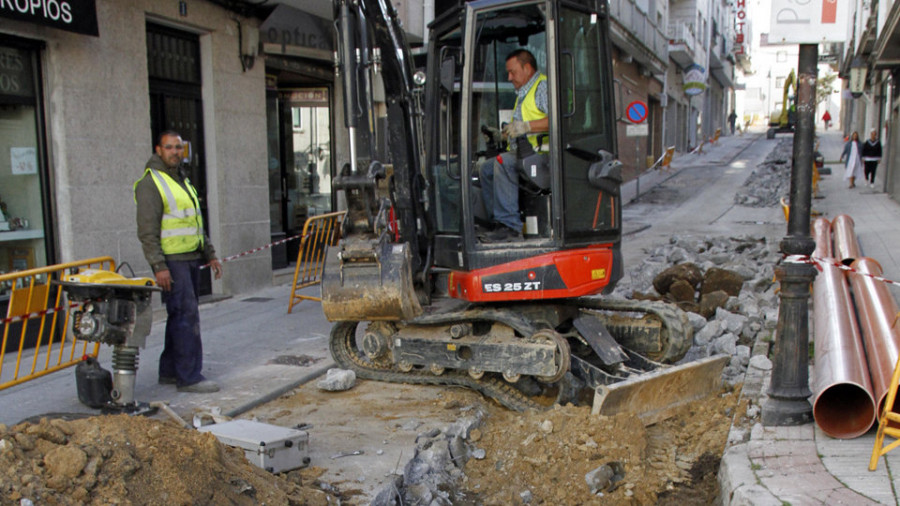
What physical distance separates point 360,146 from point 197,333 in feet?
6.64

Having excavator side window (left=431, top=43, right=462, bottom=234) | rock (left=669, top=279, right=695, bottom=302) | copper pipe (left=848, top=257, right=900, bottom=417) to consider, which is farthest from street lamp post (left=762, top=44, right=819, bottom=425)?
rock (left=669, top=279, right=695, bottom=302)

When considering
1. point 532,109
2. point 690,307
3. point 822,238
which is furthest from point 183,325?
point 822,238

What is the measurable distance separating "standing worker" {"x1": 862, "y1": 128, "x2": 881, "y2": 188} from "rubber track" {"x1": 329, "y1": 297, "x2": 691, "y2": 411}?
18.3 m

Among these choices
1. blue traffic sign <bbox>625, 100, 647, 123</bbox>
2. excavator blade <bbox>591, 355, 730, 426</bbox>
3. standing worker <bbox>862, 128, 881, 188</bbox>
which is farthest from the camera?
standing worker <bbox>862, 128, 881, 188</bbox>

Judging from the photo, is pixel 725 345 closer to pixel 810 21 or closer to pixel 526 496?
pixel 810 21

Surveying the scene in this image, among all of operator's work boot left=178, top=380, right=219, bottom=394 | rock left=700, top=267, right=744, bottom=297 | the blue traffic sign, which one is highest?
the blue traffic sign

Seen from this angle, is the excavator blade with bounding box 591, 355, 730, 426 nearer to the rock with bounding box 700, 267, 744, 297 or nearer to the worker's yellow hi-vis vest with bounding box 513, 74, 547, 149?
the worker's yellow hi-vis vest with bounding box 513, 74, 547, 149

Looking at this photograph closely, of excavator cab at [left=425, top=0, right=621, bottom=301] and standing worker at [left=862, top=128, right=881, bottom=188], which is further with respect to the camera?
standing worker at [left=862, top=128, right=881, bottom=188]

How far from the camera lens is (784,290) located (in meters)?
4.58

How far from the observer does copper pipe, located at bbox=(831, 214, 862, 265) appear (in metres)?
8.66

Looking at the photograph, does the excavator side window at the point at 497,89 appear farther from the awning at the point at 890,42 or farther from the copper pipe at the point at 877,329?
the awning at the point at 890,42

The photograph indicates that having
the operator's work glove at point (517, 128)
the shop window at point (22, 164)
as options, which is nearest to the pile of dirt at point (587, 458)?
the operator's work glove at point (517, 128)

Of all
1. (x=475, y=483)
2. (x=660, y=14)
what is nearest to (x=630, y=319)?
(x=475, y=483)

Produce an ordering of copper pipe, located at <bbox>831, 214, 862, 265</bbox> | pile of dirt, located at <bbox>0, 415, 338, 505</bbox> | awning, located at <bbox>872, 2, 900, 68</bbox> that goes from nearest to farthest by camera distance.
A: pile of dirt, located at <bbox>0, 415, 338, 505</bbox> → copper pipe, located at <bbox>831, 214, 862, 265</bbox> → awning, located at <bbox>872, 2, 900, 68</bbox>
